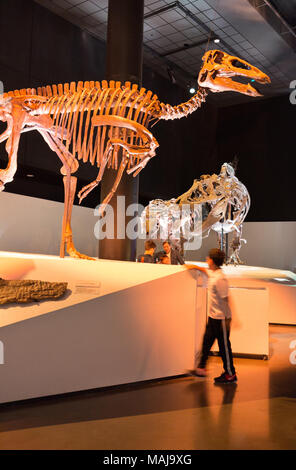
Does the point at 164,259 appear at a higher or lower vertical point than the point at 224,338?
higher

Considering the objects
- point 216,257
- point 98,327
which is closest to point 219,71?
point 216,257

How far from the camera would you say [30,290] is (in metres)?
3.45

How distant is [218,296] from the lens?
4070 millimetres

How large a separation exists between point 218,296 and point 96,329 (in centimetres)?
122

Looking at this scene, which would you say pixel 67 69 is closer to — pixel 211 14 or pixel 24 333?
pixel 211 14

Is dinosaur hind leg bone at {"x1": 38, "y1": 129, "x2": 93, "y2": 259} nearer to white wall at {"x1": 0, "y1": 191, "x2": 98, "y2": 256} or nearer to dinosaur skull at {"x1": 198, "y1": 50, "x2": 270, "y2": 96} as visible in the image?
dinosaur skull at {"x1": 198, "y1": 50, "x2": 270, "y2": 96}

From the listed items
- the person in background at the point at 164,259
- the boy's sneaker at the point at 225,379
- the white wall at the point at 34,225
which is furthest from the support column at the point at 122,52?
the boy's sneaker at the point at 225,379

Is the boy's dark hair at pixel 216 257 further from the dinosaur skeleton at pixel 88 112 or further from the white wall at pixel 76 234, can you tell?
the white wall at pixel 76 234

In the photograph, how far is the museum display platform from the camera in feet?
10.6

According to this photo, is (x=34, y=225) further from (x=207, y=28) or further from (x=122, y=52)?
(x=207, y=28)

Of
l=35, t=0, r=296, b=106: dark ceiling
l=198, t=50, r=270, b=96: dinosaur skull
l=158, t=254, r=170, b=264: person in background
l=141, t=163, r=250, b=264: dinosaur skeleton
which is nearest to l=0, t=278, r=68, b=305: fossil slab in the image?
l=198, t=50, r=270, b=96: dinosaur skull

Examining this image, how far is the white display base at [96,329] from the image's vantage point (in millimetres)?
3223

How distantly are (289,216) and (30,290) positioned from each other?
10.7 metres
